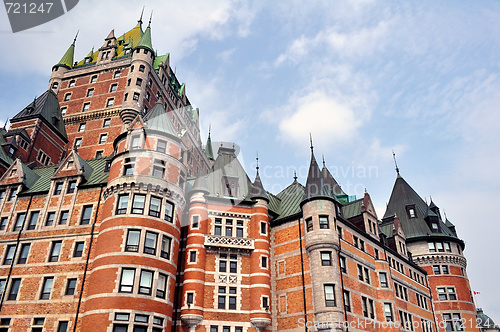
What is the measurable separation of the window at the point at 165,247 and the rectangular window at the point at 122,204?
423 centimetres

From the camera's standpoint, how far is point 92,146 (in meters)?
62.3

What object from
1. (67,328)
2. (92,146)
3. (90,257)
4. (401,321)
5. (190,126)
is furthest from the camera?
(190,126)

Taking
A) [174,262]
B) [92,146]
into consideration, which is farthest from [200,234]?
[92,146]

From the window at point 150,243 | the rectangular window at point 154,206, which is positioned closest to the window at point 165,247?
the window at point 150,243

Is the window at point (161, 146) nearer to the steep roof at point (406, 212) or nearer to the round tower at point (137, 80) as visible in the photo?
the round tower at point (137, 80)

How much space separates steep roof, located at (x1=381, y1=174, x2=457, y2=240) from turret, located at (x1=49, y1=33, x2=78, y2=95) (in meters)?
59.3

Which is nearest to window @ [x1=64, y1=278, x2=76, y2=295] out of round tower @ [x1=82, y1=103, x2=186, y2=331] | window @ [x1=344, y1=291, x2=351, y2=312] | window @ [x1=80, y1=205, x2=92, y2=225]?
round tower @ [x1=82, y1=103, x2=186, y2=331]

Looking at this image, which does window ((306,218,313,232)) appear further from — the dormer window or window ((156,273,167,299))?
window ((156,273,167,299))

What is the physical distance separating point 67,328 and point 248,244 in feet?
→ 56.7

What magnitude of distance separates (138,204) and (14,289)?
45.0 ft

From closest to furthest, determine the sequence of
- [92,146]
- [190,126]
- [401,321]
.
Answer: [401,321], [92,146], [190,126]

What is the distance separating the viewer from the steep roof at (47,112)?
59094 millimetres

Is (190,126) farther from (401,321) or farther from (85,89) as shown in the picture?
(401,321)

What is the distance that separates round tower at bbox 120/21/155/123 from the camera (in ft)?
203
